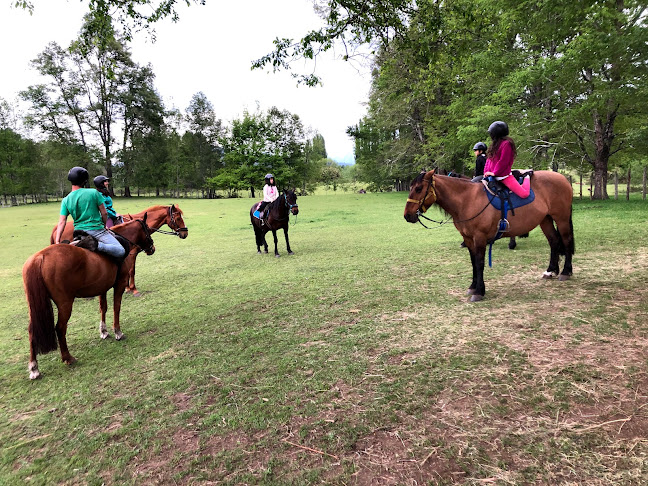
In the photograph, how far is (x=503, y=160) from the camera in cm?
505

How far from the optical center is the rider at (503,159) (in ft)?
16.5

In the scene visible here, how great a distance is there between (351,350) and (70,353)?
3634 millimetres

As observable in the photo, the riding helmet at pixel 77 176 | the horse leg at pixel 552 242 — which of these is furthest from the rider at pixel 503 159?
the riding helmet at pixel 77 176

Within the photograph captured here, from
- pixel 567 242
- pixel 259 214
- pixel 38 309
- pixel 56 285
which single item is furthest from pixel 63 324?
pixel 567 242

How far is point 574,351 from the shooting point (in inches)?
125

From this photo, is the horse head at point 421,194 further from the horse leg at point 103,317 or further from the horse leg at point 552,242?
the horse leg at point 103,317

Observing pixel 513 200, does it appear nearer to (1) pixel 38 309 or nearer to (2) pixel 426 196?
(2) pixel 426 196

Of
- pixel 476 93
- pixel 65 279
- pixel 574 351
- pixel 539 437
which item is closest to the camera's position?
pixel 539 437

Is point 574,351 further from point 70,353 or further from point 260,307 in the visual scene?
point 70,353

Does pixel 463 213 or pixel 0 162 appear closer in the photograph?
pixel 463 213

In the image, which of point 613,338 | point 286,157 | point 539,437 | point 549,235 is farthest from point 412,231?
point 286,157

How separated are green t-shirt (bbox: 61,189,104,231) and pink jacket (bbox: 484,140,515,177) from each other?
5.72 metres

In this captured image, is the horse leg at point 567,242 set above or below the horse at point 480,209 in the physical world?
below

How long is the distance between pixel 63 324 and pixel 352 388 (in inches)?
132
